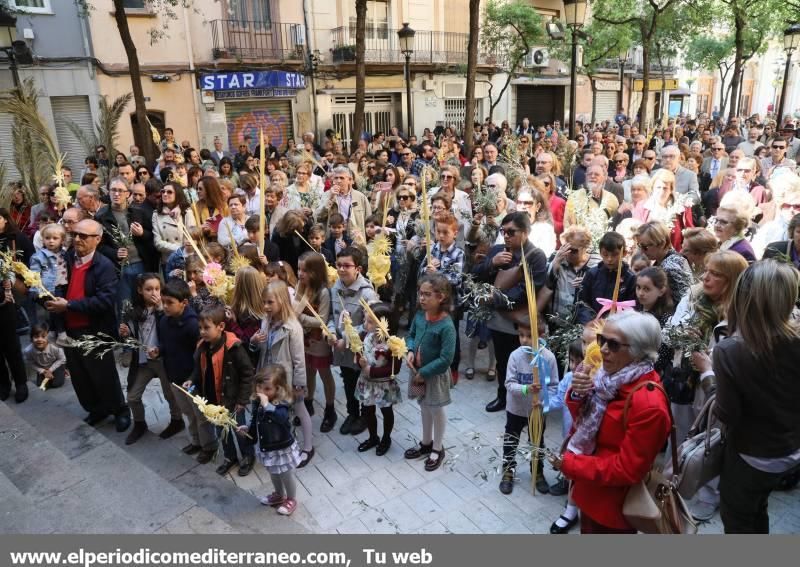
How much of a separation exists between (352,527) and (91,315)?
2674 millimetres

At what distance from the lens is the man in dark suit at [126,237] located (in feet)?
19.9

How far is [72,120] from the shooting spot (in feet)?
50.3

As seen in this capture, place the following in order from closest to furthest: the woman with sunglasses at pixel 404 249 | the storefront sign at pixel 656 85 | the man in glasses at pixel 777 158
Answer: the woman with sunglasses at pixel 404 249, the man in glasses at pixel 777 158, the storefront sign at pixel 656 85

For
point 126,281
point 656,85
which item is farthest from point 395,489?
point 656,85

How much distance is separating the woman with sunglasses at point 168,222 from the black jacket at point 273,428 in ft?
10.4

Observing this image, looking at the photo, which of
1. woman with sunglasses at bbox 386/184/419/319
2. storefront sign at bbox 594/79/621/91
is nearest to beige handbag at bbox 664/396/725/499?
woman with sunglasses at bbox 386/184/419/319

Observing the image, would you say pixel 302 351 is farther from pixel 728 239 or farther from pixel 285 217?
pixel 728 239

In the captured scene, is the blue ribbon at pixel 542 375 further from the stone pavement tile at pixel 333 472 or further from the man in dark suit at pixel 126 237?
the man in dark suit at pixel 126 237

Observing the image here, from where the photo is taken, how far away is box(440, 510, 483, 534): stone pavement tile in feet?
11.9

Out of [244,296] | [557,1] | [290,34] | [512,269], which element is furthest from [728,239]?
[557,1]

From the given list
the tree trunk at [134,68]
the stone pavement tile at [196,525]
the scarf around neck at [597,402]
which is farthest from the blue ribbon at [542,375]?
the tree trunk at [134,68]

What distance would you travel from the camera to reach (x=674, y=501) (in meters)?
2.49

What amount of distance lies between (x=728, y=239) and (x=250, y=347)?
367 centimetres

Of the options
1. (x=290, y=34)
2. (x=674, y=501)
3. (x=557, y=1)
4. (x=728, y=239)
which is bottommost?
(x=674, y=501)
